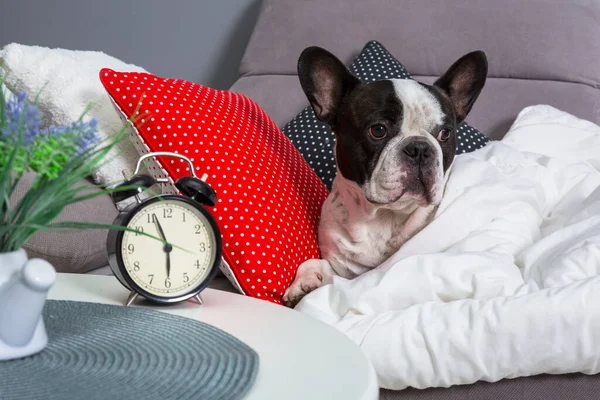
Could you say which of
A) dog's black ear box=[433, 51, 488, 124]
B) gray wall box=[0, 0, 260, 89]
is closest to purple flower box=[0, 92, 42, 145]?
dog's black ear box=[433, 51, 488, 124]

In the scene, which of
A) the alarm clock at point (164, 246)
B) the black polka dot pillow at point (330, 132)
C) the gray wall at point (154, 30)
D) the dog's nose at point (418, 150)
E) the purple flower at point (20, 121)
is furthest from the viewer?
the gray wall at point (154, 30)

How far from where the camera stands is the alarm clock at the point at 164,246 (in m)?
0.98

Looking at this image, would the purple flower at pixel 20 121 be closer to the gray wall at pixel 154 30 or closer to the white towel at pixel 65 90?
the white towel at pixel 65 90

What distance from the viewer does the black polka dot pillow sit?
6.43 feet

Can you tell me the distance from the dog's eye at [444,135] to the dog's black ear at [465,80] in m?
0.16

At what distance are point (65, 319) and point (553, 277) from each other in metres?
0.75

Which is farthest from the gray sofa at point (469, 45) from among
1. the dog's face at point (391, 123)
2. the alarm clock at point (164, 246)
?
the alarm clock at point (164, 246)

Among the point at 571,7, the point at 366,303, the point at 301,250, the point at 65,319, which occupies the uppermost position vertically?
the point at 571,7

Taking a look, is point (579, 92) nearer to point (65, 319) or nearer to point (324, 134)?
point (324, 134)

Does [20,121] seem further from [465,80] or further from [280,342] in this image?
[465,80]

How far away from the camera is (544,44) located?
2332mm

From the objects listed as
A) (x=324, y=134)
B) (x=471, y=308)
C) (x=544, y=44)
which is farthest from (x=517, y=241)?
(x=544, y=44)

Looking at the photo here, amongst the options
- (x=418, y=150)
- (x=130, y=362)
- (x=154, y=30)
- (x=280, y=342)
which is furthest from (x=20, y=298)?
(x=154, y=30)

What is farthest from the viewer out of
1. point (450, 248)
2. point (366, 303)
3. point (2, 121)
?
point (450, 248)
